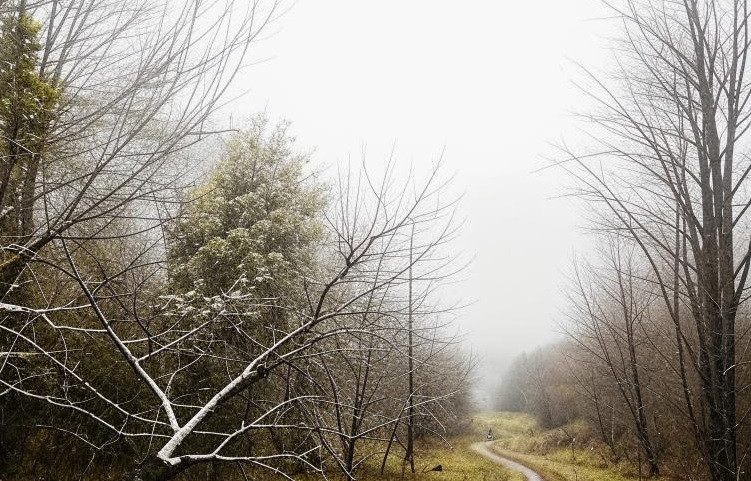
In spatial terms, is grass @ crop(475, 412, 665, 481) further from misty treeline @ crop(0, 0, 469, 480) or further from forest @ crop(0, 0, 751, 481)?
misty treeline @ crop(0, 0, 469, 480)

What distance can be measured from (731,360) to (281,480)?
8.31m

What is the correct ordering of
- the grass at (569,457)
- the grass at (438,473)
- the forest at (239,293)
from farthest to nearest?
the grass at (569,457), the grass at (438,473), the forest at (239,293)

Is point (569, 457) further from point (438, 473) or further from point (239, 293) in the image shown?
point (239, 293)

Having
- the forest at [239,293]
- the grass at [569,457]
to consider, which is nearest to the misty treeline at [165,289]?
the forest at [239,293]

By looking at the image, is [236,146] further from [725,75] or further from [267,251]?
[725,75]

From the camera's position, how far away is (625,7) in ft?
14.1

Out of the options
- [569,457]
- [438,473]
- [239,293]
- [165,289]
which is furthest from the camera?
[569,457]

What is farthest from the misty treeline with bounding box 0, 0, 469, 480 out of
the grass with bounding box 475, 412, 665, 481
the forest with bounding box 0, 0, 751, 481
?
the grass with bounding box 475, 412, 665, 481

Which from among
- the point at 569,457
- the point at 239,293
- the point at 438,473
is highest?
the point at 239,293

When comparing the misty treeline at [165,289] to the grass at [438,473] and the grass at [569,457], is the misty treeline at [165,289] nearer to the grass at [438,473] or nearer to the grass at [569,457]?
the grass at [438,473]

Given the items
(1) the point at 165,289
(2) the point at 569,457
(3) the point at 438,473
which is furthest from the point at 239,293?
(2) the point at 569,457

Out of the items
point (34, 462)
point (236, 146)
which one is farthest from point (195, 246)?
point (34, 462)

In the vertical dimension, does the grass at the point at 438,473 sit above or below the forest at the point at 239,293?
below

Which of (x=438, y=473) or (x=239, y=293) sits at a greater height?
(x=239, y=293)
